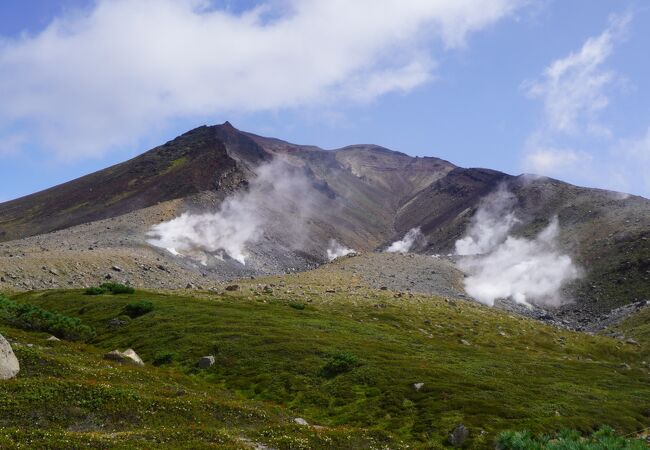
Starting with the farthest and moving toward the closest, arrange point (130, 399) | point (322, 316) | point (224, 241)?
point (224, 241), point (322, 316), point (130, 399)

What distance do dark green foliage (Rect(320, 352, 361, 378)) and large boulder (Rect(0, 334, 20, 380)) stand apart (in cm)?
2480

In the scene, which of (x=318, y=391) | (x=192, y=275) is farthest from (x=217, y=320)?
(x=192, y=275)

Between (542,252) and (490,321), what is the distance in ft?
239

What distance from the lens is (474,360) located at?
57875 millimetres

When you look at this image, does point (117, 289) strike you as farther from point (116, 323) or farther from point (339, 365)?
point (339, 365)

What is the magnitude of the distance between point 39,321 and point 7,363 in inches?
989

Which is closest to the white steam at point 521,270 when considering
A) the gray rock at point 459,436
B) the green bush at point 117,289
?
the green bush at point 117,289

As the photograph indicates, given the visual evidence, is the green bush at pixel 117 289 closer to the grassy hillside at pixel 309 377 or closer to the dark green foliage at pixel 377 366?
the dark green foliage at pixel 377 366

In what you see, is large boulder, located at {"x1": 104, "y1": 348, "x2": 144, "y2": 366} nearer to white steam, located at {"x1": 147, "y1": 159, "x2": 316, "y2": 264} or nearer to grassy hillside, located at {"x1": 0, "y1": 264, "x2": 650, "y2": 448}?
grassy hillside, located at {"x1": 0, "y1": 264, "x2": 650, "y2": 448}

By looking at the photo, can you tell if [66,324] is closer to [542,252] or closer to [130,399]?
[130,399]

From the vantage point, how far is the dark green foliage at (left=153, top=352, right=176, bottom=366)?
2010 inches

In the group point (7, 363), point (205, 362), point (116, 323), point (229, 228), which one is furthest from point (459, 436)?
point (229, 228)

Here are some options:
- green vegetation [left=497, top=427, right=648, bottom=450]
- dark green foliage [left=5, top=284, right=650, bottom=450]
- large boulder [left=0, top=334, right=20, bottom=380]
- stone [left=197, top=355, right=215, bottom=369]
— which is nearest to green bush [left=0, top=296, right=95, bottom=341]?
dark green foliage [left=5, top=284, right=650, bottom=450]

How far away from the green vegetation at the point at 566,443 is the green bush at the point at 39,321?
4305 cm
